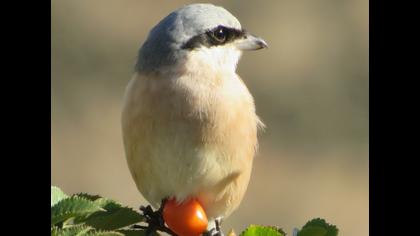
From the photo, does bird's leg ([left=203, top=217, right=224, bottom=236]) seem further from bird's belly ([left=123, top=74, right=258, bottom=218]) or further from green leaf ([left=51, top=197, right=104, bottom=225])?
green leaf ([left=51, top=197, right=104, bottom=225])

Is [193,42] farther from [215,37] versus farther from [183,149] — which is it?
[183,149]

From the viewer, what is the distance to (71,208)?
3.18 metres

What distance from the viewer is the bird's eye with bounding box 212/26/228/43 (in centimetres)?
455

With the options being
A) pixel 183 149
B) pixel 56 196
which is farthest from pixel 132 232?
pixel 183 149

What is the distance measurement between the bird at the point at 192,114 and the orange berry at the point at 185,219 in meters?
0.27

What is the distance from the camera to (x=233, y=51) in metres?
4.65

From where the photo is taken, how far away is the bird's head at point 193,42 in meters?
4.41

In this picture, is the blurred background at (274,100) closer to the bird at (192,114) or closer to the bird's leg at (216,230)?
the bird's leg at (216,230)

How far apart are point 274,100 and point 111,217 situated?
8285 millimetres

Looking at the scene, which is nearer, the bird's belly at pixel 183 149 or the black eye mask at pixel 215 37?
the bird's belly at pixel 183 149

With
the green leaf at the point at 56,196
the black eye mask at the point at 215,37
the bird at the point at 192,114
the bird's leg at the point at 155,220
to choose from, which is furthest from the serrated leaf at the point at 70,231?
the black eye mask at the point at 215,37

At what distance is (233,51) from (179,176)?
0.74 m
